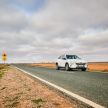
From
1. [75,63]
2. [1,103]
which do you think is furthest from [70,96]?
[75,63]

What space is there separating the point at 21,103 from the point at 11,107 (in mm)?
412

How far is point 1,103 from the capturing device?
6.65 metres

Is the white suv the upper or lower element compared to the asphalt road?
upper

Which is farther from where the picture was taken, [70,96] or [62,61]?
[62,61]

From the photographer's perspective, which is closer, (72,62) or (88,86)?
(88,86)

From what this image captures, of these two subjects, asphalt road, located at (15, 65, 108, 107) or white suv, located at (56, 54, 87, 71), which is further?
white suv, located at (56, 54, 87, 71)

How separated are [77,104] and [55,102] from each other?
63 cm

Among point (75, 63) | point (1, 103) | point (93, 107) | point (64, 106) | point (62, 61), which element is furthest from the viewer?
point (62, 61)

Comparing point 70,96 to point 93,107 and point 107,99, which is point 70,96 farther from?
point 93,107

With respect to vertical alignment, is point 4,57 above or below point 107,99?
above

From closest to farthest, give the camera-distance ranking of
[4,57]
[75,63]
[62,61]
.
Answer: [75,63] < [62,61] < [4,57]

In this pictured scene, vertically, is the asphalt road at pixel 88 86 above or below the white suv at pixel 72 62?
below

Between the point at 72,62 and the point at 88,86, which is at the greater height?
the point at 72,62

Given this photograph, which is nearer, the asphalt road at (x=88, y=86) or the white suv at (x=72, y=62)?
the asphalt road at (x=88, y=86)
